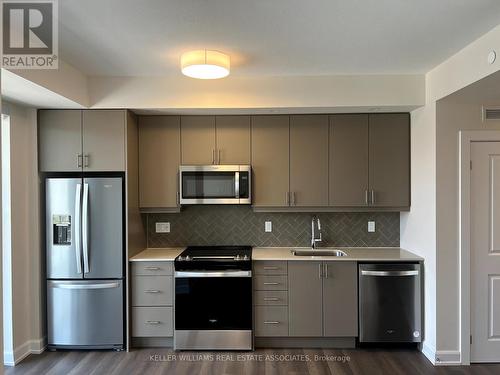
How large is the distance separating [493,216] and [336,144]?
152 cm

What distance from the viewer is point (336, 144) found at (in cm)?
351

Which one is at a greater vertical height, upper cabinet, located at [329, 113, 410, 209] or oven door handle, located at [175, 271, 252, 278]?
upper cabinet, located at [329, 113, 410, 209]

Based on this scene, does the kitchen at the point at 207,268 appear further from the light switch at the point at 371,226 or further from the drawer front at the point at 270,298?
the light switch at the point at 371,226

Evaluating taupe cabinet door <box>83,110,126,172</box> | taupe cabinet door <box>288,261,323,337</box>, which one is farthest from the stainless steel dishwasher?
taupe cabinet door <box>83,110,126,172</box>

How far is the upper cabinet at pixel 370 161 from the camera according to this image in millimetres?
3486

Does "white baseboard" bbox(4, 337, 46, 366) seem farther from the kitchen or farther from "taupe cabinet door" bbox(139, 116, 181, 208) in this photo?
"taupe cabinet door" bbox(139, 116, 181, 208)

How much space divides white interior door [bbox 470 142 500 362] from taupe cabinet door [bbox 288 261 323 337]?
1.35 m

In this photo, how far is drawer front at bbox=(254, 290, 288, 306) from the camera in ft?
10.8

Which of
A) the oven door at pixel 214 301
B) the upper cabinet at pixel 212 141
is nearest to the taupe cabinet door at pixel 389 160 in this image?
the upper cabinet at pixel 212 141

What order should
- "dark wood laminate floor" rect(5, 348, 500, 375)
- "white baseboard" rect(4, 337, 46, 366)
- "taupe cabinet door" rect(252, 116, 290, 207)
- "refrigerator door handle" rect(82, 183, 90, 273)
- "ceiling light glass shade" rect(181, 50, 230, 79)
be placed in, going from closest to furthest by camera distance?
"ceiling light glass shade" rect(181, 50, 230, 79) < "dark wood laminate floor" rect(5, 348, 500, 375) < "white baseboard" rect(4, 337, 46, 366) < "refrigerator door handle" rect(82, 183, 90, 273) < "taupe cabinet door" rect(252, 116, 290, 207)

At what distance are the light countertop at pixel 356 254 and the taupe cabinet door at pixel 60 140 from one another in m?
1.98

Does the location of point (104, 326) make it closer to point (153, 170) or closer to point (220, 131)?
point (153, 170)

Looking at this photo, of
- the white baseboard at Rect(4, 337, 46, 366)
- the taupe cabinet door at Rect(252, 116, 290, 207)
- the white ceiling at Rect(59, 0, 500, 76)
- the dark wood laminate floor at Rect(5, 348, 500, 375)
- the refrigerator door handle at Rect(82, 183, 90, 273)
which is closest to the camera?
the white ceiling at Rect(59, 0, 500, 76)

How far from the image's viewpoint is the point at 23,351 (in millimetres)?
3139
